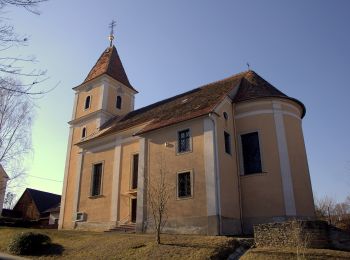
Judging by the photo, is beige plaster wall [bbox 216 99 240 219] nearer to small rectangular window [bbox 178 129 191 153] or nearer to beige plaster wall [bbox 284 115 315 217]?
small rectangular window [bbox 178 129 191 153]

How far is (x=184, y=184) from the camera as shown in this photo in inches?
776

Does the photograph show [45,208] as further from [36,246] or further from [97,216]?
[36,246]

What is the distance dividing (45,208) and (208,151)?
38.5 meters

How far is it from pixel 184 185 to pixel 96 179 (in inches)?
370

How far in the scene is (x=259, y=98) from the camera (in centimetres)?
2167

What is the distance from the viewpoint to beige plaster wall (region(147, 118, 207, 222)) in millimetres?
18750

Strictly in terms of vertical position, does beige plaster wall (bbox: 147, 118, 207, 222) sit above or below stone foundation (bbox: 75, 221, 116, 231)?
above

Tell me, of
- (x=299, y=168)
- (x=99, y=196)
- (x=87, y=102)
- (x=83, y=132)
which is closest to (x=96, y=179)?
(x=99, y=196)

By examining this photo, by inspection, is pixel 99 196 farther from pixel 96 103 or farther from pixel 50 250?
pixel 96 103

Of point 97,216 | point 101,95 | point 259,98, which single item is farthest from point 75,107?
point 259,98

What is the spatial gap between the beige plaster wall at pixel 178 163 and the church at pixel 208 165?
5cm

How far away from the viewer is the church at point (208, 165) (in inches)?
747

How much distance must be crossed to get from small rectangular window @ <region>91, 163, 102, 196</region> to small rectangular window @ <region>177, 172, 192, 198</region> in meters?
8.24

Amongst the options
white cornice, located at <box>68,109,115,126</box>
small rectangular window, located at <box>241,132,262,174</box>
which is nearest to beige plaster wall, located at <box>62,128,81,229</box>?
white cornice, located at <box>68,109,115,126</box>
